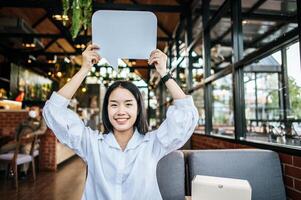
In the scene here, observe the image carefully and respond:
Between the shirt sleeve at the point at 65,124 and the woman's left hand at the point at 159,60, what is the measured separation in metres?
0.45

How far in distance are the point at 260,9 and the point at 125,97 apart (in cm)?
289

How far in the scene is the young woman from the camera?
4.19ft

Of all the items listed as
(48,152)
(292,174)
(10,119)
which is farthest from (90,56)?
(10,119)

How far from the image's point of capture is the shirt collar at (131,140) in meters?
1.33

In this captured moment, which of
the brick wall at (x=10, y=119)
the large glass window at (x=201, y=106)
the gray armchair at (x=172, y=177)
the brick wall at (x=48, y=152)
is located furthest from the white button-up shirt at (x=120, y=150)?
the brick wall at (x=10, y=119)

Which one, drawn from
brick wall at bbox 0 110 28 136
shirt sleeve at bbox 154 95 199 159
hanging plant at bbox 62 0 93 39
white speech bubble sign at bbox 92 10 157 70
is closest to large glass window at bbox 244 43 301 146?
shirt sleeve at bbox 154 95 199 159

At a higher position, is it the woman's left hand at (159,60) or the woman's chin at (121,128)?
the woman's left hand at (159,60)

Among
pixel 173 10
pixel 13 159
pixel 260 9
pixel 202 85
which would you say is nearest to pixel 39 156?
pixel 13 159

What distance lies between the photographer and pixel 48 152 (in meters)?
5.78

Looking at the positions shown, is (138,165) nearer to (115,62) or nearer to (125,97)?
(125,97)

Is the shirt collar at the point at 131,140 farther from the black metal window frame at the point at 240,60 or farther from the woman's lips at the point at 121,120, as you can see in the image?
the black metal window frame at the point at 240,60

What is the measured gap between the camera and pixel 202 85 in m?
4.76

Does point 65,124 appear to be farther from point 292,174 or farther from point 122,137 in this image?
point 292,174

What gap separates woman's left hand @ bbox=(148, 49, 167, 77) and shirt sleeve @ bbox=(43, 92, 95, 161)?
0.45m
